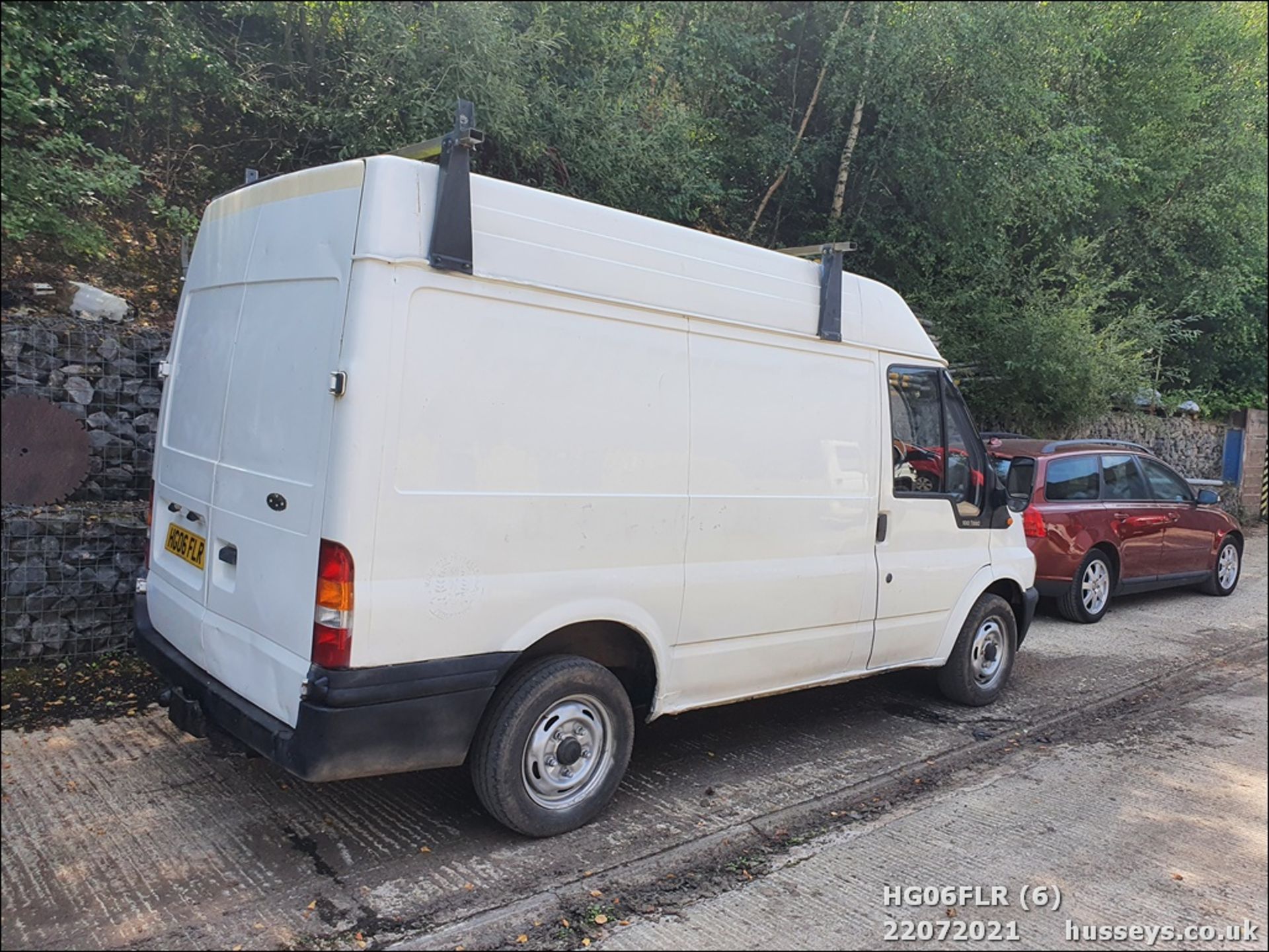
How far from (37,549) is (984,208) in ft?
33.4

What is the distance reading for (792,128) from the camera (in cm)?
1178

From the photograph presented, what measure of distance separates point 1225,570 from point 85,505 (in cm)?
1131

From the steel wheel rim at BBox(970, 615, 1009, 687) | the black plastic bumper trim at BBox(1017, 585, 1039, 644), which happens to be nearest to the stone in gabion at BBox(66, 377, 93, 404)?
the steel wheel rim at BBox(970, 615, 1009, 687)

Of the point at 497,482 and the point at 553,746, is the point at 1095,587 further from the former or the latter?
the point at 497,482

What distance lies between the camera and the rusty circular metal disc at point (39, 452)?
217 inches

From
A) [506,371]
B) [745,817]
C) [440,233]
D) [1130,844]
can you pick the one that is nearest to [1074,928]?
[1130,844]

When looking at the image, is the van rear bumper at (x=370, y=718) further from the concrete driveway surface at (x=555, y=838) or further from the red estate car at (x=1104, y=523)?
the red estate car at (x=1104, y=523)

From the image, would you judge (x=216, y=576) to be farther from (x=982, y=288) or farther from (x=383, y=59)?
(x=982, y=288)

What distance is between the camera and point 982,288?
1207 cm

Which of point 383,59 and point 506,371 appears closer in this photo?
point 506,371

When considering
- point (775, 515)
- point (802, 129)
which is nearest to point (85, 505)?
point (775, 515)

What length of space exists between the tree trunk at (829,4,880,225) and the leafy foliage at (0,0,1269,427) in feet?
0.15

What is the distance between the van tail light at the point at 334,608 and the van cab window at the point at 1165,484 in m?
8.72

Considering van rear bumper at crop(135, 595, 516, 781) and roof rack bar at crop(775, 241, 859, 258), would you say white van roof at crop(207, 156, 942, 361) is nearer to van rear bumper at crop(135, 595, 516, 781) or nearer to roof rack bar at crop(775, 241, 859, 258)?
roof rack bar at crop(775, 241, 859, 258)
